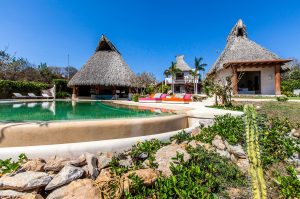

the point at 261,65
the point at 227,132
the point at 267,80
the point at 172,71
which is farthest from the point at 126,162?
the point at 172,71

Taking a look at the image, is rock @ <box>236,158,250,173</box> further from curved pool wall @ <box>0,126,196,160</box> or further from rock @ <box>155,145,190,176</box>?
curved pool wall @ <box>0,126,196,160</box>

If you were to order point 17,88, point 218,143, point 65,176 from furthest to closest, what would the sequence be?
point 17,88, point 218,143, point 65,176

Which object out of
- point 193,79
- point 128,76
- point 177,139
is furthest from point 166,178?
point 193,79

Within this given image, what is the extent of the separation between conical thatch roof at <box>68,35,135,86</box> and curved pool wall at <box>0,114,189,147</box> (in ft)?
58.3

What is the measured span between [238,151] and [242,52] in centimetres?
1824

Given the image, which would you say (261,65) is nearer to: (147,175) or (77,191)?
(147,175)

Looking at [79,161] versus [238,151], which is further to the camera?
[238,151]

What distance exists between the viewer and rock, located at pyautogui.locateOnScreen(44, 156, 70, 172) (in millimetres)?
2980

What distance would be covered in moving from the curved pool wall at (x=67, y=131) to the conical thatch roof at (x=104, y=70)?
17.8m

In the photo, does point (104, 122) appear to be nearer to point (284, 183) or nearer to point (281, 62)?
point (284, 183)

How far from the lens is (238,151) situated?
12.2ft

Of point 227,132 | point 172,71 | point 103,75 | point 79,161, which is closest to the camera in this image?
point 79,161

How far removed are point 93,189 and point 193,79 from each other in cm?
3488

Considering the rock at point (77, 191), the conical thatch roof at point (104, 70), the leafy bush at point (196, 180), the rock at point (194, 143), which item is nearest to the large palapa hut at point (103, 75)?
the conical thatch roof at point (104, 70)
